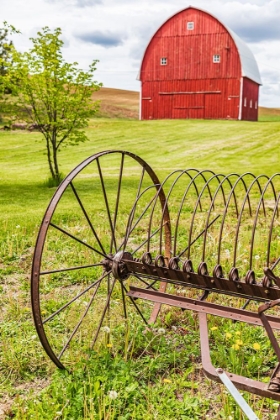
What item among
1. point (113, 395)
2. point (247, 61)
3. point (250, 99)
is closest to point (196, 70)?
point (247, 61)

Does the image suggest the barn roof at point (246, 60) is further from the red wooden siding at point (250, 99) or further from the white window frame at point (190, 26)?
the white window frame at point (190, 26)

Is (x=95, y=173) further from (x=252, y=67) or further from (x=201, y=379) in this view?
(x=252, y=67)

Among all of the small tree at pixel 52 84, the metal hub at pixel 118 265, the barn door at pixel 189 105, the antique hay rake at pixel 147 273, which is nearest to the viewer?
the antique hay rake at pixel 147 273

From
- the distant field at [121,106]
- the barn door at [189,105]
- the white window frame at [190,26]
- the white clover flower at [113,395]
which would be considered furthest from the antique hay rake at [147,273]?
the white window frame at [190,26]

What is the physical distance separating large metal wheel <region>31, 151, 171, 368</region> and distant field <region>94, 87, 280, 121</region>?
21.4m

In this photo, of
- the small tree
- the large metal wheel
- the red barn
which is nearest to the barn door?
the red barn

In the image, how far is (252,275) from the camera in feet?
10.7

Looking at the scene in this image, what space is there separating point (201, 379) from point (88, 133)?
22.7 metres

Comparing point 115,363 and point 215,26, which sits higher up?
point 215,26

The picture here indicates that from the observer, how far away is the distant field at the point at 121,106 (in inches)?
1496

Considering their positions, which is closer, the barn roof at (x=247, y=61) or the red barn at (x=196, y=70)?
the red barn at (x=196, y=70)

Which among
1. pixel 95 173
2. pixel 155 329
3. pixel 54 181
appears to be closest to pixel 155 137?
pixel 95 173

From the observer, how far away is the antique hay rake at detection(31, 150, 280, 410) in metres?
3.24

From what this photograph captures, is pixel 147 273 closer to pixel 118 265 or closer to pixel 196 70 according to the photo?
pixel 118 265
